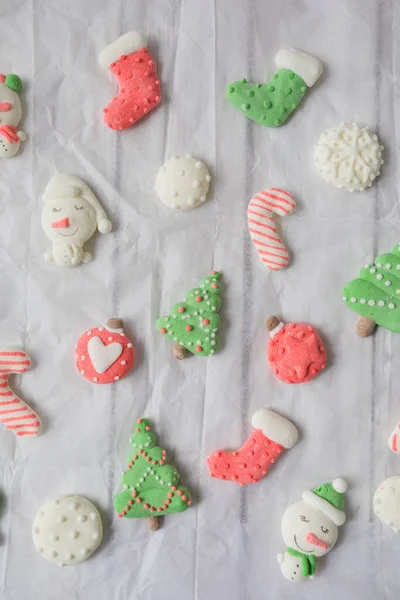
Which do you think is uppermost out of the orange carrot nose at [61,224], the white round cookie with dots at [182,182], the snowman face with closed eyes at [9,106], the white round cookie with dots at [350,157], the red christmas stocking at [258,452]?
the snowman face with closed eyes at [9,106]

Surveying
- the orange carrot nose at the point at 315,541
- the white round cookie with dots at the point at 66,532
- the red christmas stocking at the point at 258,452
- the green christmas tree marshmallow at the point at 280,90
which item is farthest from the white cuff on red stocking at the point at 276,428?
the green christmas tree marshmallow at the point at 280,90

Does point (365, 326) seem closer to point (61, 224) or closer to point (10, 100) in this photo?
point (61, 224)

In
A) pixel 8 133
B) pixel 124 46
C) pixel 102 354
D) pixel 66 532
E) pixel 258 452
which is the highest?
pixel 124 46

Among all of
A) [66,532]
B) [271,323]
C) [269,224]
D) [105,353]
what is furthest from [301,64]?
[66,532]

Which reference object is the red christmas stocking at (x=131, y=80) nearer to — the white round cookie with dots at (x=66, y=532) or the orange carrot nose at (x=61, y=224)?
the orange carrot nose at (x=61, y=224)

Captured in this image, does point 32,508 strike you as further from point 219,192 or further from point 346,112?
point 346,112

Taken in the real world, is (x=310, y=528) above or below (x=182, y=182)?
below

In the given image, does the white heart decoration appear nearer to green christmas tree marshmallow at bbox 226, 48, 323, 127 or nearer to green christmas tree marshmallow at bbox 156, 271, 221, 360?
green christmas tree marshmallow at bbox 156, 271, 221, 360
